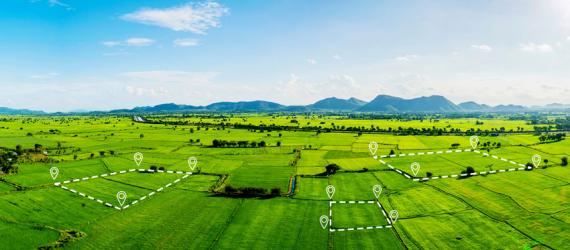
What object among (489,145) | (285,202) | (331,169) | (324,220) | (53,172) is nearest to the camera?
(324,220)

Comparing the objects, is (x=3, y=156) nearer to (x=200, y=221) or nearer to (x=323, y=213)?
(x=200, y=221)

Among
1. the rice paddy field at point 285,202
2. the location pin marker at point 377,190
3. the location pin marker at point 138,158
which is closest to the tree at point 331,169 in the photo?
the rice paddy field at point 285,202

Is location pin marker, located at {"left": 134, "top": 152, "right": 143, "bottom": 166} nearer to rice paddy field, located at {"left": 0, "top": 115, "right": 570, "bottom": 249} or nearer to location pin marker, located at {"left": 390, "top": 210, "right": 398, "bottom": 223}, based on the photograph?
rice paddy field, located at {"left": 0, "top": 115, "right": 570, "bottom": 249}

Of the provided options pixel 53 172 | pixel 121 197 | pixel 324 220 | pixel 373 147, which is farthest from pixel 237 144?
pixel 324 220

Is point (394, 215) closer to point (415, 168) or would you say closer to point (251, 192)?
point (251, 192)

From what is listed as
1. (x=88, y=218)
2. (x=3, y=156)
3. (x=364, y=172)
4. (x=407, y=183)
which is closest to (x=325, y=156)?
(x=364, y=172)
